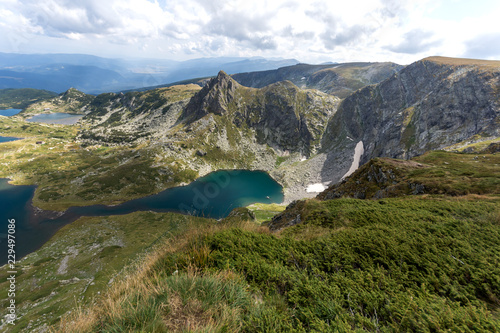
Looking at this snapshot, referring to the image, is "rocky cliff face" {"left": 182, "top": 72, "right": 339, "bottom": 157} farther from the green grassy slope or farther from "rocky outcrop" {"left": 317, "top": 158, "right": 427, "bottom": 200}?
"rocky outcrop" {"left": 317, "top": 158, "right": 427, "bottom": 200}

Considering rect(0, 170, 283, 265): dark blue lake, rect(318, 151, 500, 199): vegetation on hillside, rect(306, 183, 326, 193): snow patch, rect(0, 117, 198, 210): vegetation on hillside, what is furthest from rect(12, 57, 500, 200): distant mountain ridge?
rect(318, 151, 500, 199): vegetation on hillside

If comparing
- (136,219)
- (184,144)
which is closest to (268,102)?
(184,144)

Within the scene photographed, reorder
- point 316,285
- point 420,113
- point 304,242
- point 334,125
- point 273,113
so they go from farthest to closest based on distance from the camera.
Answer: point 273,113
point 334,125
point 420,113
point 304,242
point 316,285

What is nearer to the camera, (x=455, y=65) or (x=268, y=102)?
(x=455, y=65)

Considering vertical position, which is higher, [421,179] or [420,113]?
[420,113]

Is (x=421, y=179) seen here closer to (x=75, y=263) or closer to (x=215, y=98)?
(x=75, y=263)

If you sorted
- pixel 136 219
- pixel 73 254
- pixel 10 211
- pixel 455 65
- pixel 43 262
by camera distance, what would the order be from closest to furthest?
pixel 43 262 → pixel 73 254 → pixel 136 219 → pixel 10 211 → pixel 455 65

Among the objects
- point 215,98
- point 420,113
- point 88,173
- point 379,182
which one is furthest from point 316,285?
point 215,98

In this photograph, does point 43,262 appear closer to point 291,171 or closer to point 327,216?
point 327,216
